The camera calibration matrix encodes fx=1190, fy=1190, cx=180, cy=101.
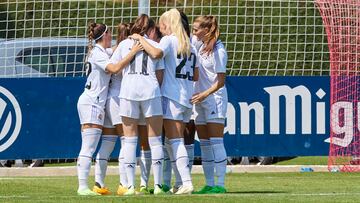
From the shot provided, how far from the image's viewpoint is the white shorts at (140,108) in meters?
12.6

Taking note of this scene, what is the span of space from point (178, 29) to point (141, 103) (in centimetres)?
88

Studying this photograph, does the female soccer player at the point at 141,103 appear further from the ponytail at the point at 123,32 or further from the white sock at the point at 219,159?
the white sock at the point at 219,159

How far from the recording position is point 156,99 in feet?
41.3

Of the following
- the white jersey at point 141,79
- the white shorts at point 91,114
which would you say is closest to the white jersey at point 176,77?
the white jersey at point 141,79

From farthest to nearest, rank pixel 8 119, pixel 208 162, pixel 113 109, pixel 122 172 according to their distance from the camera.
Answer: pixel 8 119 < pixel 208 162 < pixel 113 109 < pixel 122 172

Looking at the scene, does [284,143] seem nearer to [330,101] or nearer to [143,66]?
[330,101]

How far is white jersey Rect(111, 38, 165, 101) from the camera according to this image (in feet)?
41.2

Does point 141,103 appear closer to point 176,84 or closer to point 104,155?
point 176,84

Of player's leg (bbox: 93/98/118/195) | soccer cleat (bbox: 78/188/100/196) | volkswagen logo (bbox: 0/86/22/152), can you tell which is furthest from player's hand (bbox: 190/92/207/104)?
volkswagen logo (bbox: 0/86/22/152)

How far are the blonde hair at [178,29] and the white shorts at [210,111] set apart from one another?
83 cm

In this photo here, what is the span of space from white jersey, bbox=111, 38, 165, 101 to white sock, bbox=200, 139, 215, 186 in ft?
3.85

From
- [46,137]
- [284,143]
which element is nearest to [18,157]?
[46,137]

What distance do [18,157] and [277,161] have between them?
4880 mm

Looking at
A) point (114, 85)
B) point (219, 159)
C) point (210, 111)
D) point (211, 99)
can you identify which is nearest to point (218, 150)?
point (219, 159)
